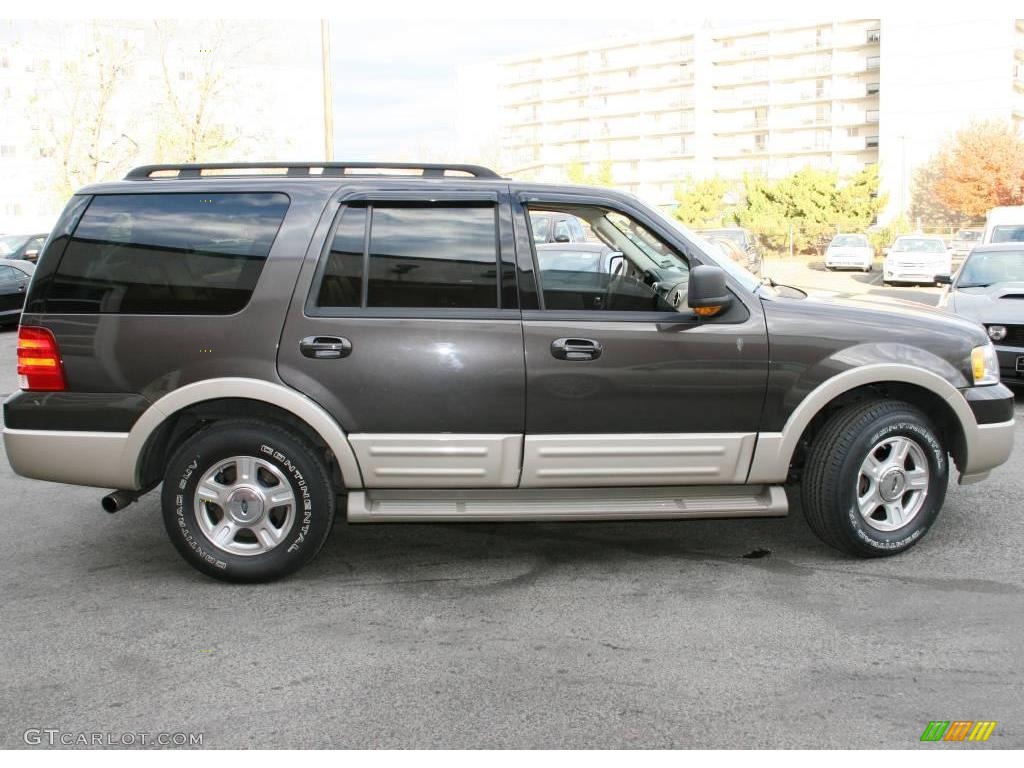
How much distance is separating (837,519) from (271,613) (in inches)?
106

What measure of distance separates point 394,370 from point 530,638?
1374 millimetres

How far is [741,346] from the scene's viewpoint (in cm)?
496

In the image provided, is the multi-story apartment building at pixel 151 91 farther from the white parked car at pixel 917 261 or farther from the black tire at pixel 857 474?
the black tire at pixel 857 474

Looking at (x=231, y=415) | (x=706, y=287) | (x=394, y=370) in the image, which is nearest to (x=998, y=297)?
(x=706, y=287)

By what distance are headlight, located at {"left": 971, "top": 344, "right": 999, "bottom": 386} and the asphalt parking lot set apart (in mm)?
879

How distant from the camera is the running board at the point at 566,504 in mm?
4879

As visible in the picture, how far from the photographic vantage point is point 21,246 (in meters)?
26.3

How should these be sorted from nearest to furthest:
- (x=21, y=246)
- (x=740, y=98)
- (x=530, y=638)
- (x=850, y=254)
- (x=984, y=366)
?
(x=530, y=638), (x=984, y=366), (x=21, y=246), (x=850, y=254), (x=740, y=98)

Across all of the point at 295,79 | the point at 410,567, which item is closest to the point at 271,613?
the point at 410,567

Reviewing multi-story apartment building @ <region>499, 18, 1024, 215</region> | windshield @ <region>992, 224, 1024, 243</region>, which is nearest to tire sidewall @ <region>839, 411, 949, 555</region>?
windshield @ <region>992, 224, 1024, 243</region>

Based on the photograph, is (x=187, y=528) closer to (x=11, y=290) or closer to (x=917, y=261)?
(x=11, y=290)

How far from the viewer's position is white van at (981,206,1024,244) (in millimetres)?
18281

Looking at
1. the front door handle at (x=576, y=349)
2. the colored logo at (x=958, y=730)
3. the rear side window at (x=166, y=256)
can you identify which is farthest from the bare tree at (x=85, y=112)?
the colored logo at (x=958, y=730)

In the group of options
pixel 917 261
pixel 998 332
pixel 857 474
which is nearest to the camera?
pixel 857 474
